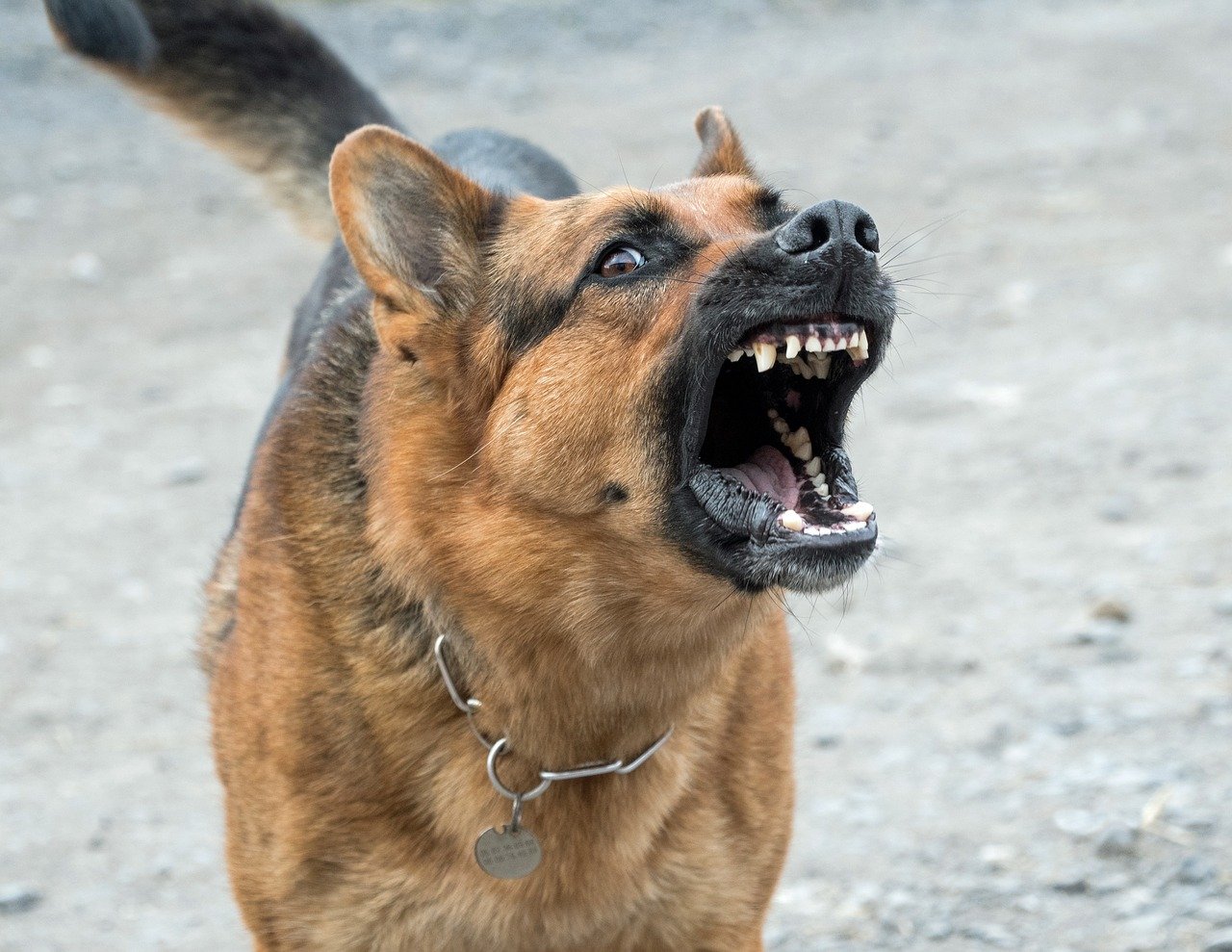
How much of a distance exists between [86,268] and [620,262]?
22.8 feet

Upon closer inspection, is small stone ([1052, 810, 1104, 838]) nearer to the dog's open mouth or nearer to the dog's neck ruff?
the dog's neck ruff

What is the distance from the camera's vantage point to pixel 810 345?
9.08 feet

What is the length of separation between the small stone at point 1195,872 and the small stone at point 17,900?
9.62 feet

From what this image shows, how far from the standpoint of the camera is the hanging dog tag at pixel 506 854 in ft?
9.84

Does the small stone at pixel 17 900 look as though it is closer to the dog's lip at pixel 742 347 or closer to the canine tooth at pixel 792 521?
the dog's lip at pixel 742 347

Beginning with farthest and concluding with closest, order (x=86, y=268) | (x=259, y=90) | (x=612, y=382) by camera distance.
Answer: (x=86, y=268) → (x=259, y=90) → (x=612, y=382)

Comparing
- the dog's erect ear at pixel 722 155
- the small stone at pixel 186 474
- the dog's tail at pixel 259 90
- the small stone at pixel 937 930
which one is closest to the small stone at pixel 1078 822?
the small stone at pixel 937 930

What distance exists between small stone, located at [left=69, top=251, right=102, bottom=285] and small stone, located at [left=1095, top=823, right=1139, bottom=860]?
692 centimetres

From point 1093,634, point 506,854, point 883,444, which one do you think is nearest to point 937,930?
point 506,854

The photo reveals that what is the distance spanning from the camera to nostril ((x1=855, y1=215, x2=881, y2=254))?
9.04ft

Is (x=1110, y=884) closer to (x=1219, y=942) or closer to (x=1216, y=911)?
(x=1216, y=911)

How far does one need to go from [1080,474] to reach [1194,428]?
0.62 meters

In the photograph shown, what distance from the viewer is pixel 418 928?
303 centimetres

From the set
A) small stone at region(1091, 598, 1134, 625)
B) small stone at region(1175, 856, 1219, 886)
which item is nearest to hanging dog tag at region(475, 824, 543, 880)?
small stone at region(1175, 856, 1219, 886)
